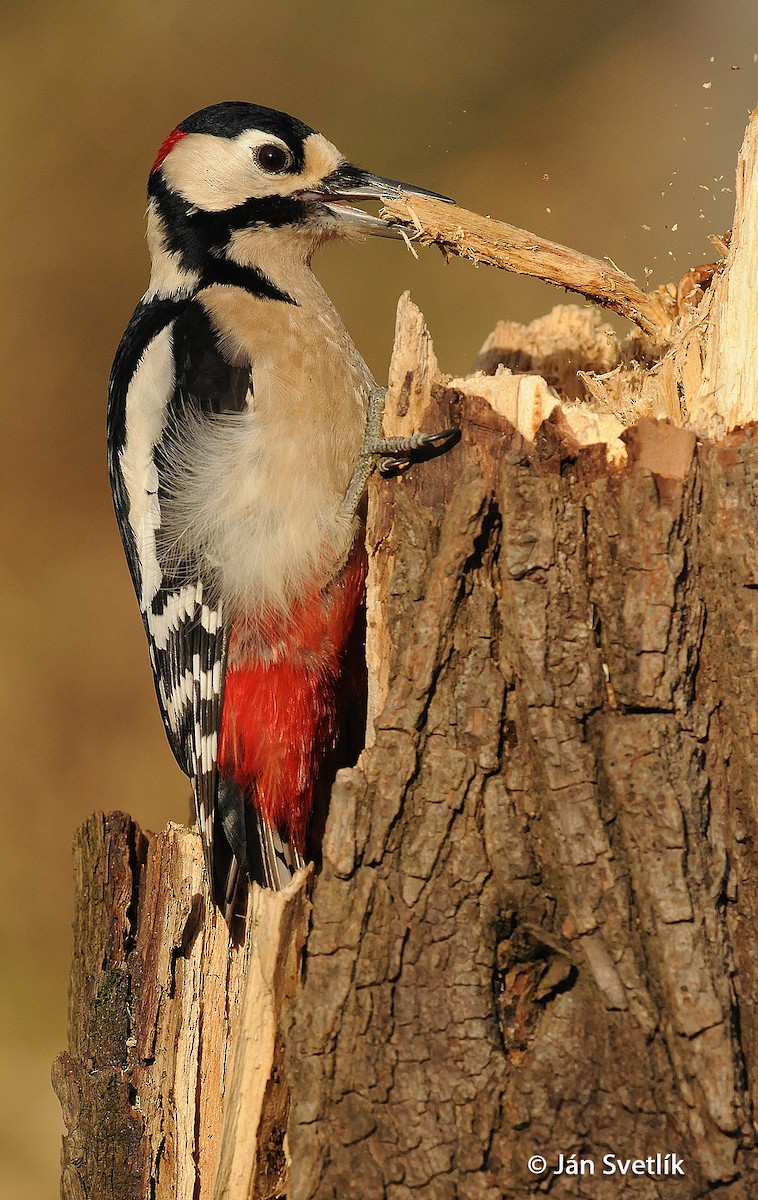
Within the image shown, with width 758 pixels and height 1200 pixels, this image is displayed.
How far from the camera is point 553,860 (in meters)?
1.58

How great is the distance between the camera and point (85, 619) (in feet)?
13.1

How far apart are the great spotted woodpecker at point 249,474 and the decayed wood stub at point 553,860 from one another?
48 cm

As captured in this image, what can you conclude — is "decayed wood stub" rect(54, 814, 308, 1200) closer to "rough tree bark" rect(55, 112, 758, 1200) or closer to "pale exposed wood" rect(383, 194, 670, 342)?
"rough tree bark" rect(55, 112, 758, 1200)

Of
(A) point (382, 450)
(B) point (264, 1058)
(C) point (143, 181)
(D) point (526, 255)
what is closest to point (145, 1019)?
(B) point (264, 1058)


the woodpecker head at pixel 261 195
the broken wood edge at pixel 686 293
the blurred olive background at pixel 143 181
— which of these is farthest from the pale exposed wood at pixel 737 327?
the blurred olive background at pixel 143 181

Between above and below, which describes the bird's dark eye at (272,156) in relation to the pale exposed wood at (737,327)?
above

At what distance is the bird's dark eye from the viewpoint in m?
2.47

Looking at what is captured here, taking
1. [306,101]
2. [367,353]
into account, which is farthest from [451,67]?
[367,353]

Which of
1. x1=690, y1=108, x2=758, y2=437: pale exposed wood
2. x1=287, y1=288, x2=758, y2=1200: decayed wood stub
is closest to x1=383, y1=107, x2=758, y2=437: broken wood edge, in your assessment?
x1=690, y1=108, x2=758, y2=437: pale exposed wood

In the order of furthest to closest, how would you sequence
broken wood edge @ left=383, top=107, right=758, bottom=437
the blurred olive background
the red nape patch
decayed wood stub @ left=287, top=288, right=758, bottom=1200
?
the blurred olive background, the red nape patch, broken wood edge @ left=383, top=107, right=758, bottom=437, decayed wood stub @ left=287, top=288, right=758, bottom=1200

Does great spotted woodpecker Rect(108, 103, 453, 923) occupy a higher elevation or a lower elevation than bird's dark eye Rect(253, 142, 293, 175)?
lower

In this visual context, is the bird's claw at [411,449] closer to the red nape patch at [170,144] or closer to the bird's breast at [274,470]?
the bird's breast at [274,470]

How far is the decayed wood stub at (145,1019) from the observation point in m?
2.18

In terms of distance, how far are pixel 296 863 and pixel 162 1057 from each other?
0.47m
